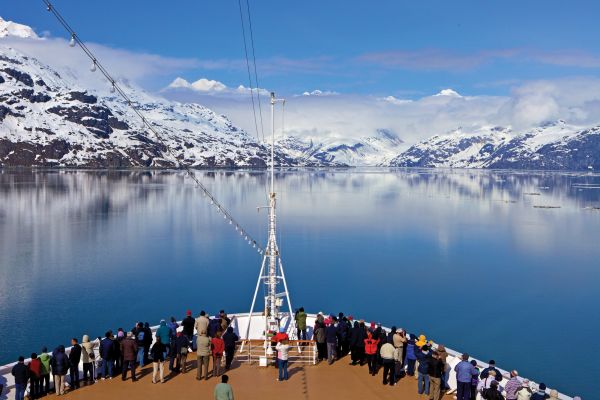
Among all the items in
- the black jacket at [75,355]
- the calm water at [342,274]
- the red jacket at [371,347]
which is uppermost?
the black jacket at [75,355]

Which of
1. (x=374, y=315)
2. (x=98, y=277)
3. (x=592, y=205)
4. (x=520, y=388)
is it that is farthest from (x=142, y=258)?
(x=592, y=205)

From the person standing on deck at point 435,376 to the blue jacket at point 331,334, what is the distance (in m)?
3.32

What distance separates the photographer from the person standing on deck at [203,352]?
52.9 ft

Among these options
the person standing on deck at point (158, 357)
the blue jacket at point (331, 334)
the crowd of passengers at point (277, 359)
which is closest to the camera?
the crowd of passengers at point (277, 359)

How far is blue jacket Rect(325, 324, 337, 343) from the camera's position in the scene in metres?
17.6

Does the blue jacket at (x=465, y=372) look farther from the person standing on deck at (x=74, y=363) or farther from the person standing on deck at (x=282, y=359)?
the person standing on deck at (x=74, y=363)

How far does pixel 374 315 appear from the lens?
1436 inches

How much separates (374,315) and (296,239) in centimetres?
3085

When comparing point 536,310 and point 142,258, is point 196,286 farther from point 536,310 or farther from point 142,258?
point 536,310

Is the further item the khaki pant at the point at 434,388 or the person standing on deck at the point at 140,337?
the person standing on deck at the point at 140,337

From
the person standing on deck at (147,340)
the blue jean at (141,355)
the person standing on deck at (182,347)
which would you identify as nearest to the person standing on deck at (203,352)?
the person standing on deck at (182,347)

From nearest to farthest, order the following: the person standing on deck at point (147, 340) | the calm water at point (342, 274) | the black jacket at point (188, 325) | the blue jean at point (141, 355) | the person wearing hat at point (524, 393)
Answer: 1. the person wearing hat at point (524, 393)
2. the person standing on deck at point (147, 340)
3. the blue jean at point (141, 355)
4. the black jacket at point (188, 325)
5. the calm water at point (342, 274)

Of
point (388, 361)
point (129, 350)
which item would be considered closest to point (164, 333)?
point (129, 350)

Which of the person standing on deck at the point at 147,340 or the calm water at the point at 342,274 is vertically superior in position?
the person standing on deck at the point at 147,340
